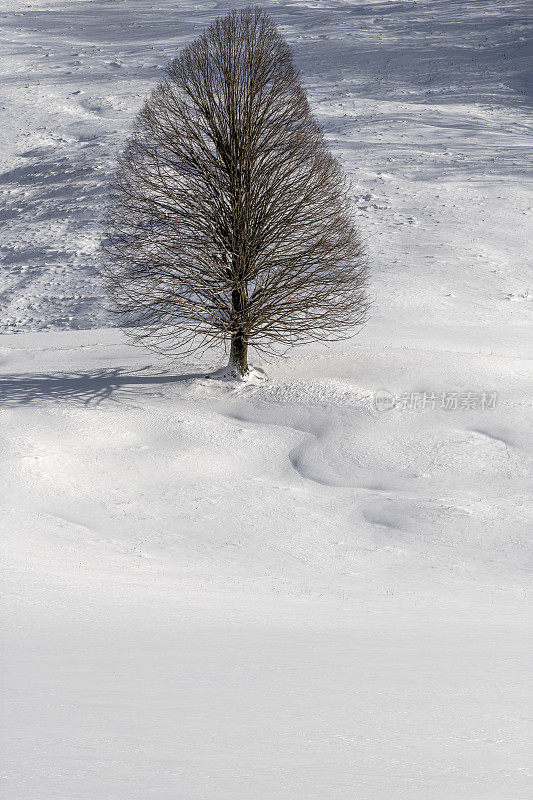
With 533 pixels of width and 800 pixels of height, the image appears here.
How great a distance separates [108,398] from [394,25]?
37.5m

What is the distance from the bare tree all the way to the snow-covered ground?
200 centimetres

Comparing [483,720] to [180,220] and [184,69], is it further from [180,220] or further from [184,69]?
[184,69]

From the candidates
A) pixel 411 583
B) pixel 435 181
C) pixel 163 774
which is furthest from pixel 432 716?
pixel 435 181

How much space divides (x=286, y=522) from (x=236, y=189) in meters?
6.07

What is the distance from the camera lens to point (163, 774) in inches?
150

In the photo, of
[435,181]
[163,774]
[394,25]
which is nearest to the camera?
[163,774]

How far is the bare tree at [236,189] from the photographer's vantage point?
13500mm

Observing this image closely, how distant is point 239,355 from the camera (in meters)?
15.0
